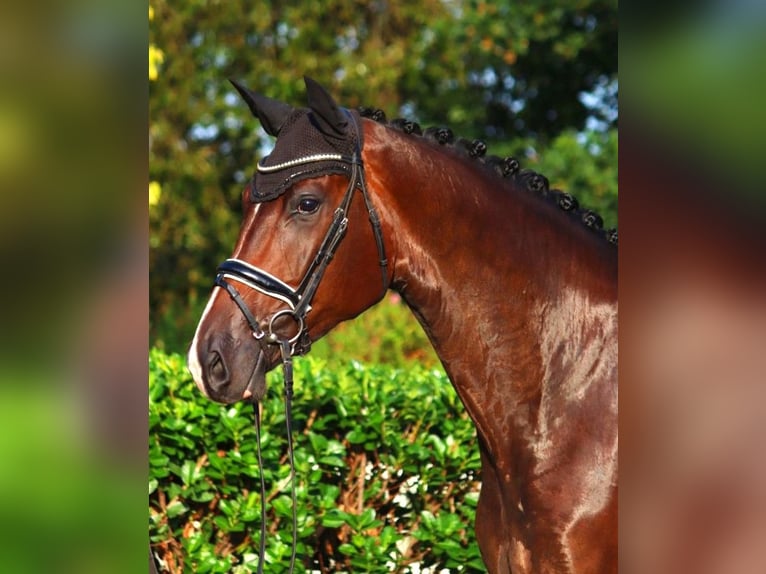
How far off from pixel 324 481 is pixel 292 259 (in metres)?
2.18

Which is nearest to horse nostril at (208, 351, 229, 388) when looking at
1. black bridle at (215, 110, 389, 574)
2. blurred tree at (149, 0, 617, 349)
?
black bridle at (215, 110, 389, 574)

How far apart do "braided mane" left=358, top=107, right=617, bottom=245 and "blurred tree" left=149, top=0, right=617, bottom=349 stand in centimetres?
916

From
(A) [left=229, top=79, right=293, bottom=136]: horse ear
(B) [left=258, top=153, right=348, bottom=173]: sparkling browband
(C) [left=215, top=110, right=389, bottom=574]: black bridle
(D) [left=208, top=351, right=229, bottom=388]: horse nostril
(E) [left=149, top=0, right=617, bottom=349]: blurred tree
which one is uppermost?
(E) [left=149, top=0, right=617, bottom=349]: blurred tree

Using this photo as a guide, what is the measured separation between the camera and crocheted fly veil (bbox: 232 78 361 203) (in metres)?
2.50

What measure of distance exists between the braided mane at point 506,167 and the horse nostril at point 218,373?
934mm

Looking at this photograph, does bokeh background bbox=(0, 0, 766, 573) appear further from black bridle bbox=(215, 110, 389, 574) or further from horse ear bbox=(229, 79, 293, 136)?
horse ear bbox=(229, 79, 293, 136)

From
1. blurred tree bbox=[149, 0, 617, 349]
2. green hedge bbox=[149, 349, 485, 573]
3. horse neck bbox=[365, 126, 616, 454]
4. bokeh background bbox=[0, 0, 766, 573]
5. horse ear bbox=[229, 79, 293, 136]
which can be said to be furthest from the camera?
blurred tree bbox=[149, 0, 617, 349]

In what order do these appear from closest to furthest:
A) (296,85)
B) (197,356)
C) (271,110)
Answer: (197,356) → (271,110) → (296,85)

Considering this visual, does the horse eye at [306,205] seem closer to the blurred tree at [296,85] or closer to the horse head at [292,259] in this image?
the horse head at [292,259]

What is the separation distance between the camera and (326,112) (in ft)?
8.30
